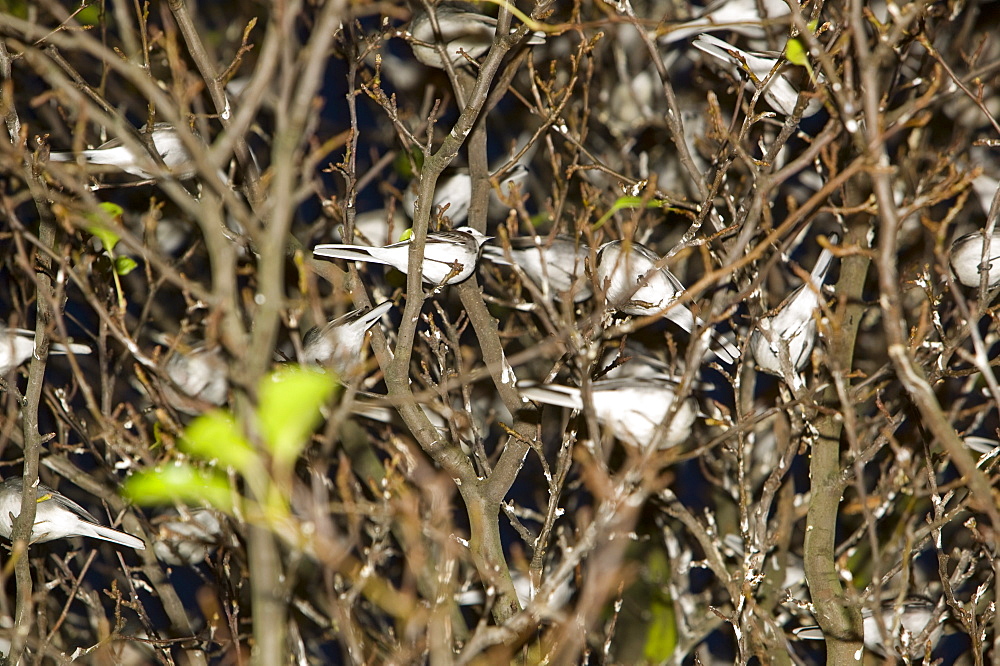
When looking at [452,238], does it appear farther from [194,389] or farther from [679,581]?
[679,581]

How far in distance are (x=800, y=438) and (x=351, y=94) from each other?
0.65m

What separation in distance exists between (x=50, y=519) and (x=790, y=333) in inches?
34.1

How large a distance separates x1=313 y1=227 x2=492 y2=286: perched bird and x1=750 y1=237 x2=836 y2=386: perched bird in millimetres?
319

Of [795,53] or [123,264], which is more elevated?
[795,53]

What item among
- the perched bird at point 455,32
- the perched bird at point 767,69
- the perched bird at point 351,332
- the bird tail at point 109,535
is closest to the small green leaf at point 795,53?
the perched bird at point 767,69

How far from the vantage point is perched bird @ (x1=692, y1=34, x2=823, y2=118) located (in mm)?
869

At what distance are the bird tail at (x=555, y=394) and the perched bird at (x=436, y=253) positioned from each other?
0.15 m

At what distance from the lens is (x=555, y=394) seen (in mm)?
821

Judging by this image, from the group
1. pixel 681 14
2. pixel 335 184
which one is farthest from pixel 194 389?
pixel 681 14

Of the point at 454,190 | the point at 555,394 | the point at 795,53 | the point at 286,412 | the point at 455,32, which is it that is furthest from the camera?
the point at 454,190

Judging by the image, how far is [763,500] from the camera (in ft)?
2.93

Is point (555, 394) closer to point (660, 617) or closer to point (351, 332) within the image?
point (351, 332)

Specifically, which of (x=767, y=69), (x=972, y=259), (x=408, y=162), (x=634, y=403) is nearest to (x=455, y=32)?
(x=408, y=162)

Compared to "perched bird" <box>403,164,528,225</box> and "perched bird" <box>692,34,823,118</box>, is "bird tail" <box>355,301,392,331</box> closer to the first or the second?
"perched bird" <box>403,164,528,225</box>
